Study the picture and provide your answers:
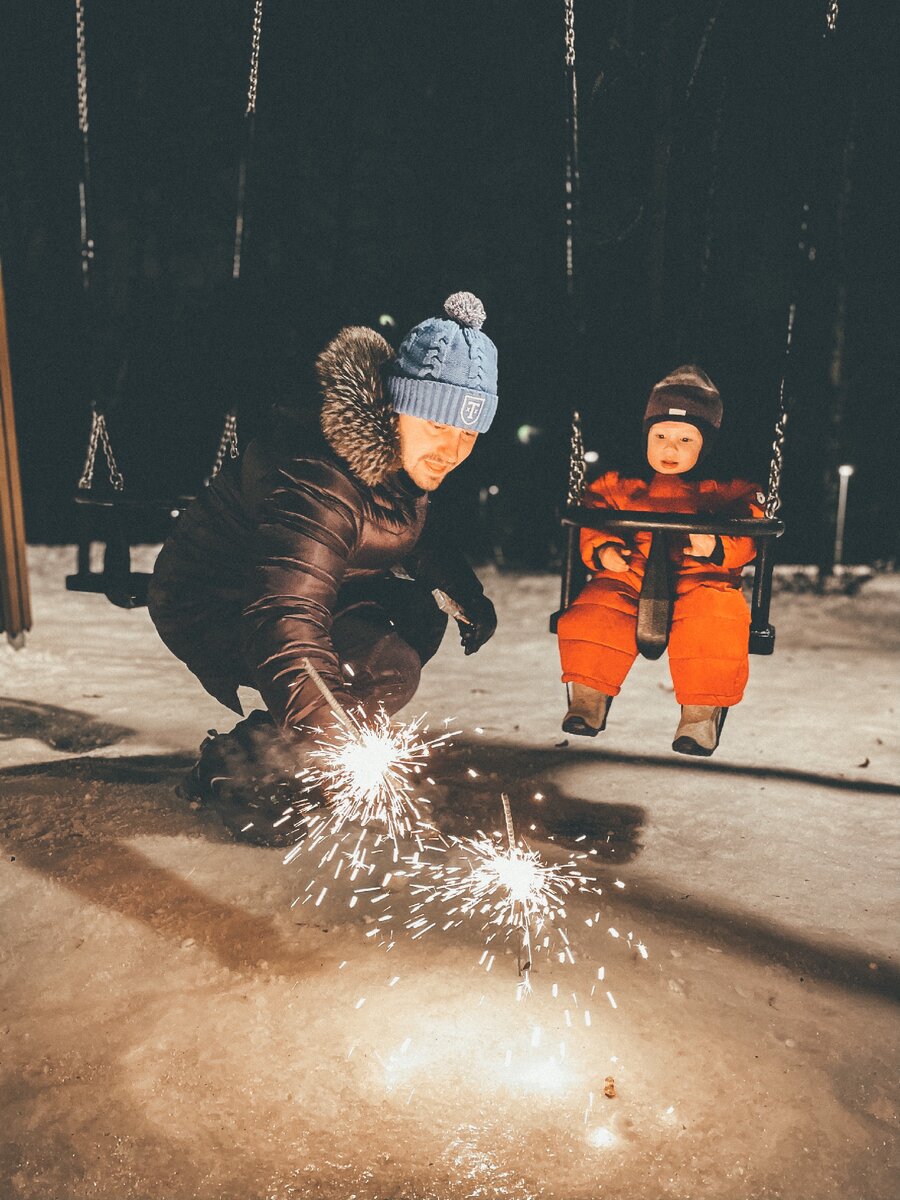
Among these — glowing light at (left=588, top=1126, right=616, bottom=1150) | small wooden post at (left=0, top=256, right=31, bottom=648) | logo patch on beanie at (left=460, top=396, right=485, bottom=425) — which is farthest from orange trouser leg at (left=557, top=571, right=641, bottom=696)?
small wooden post at (left=0, top=256, right=31, bottom=648)

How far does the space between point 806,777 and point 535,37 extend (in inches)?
360

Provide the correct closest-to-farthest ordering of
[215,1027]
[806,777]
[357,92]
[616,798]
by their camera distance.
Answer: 1. [215,1027]
2. [616,798]
3. [806,777]
4. [357,92]

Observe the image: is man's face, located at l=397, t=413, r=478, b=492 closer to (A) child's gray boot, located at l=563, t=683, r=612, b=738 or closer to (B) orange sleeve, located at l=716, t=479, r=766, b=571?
(A) child's gray boot, located at l=563, t=683, r=612, b=738

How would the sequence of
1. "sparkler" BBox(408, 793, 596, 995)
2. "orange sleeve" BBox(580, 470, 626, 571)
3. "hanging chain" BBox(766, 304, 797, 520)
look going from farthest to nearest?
"orange sleeve" BBox(580, 470, 626, 571), "hanging chain" BBox(766, 304, 797, 520), "sparkler" BBox(408, 793, 596, 995)

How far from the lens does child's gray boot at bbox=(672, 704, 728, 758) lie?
346cm

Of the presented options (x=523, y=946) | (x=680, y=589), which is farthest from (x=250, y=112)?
(x=523, y=946)

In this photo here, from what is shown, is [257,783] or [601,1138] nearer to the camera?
[601,1138]

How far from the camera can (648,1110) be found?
6.49 feet

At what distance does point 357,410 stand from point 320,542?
408mm

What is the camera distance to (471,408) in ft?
9.78

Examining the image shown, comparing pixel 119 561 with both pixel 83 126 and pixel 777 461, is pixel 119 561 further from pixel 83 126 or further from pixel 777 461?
pixel 777 461

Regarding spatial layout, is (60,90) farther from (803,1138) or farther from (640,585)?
(803,1138)

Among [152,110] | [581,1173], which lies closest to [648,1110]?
[581,1173]

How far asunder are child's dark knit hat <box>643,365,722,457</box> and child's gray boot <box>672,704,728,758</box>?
114cm
